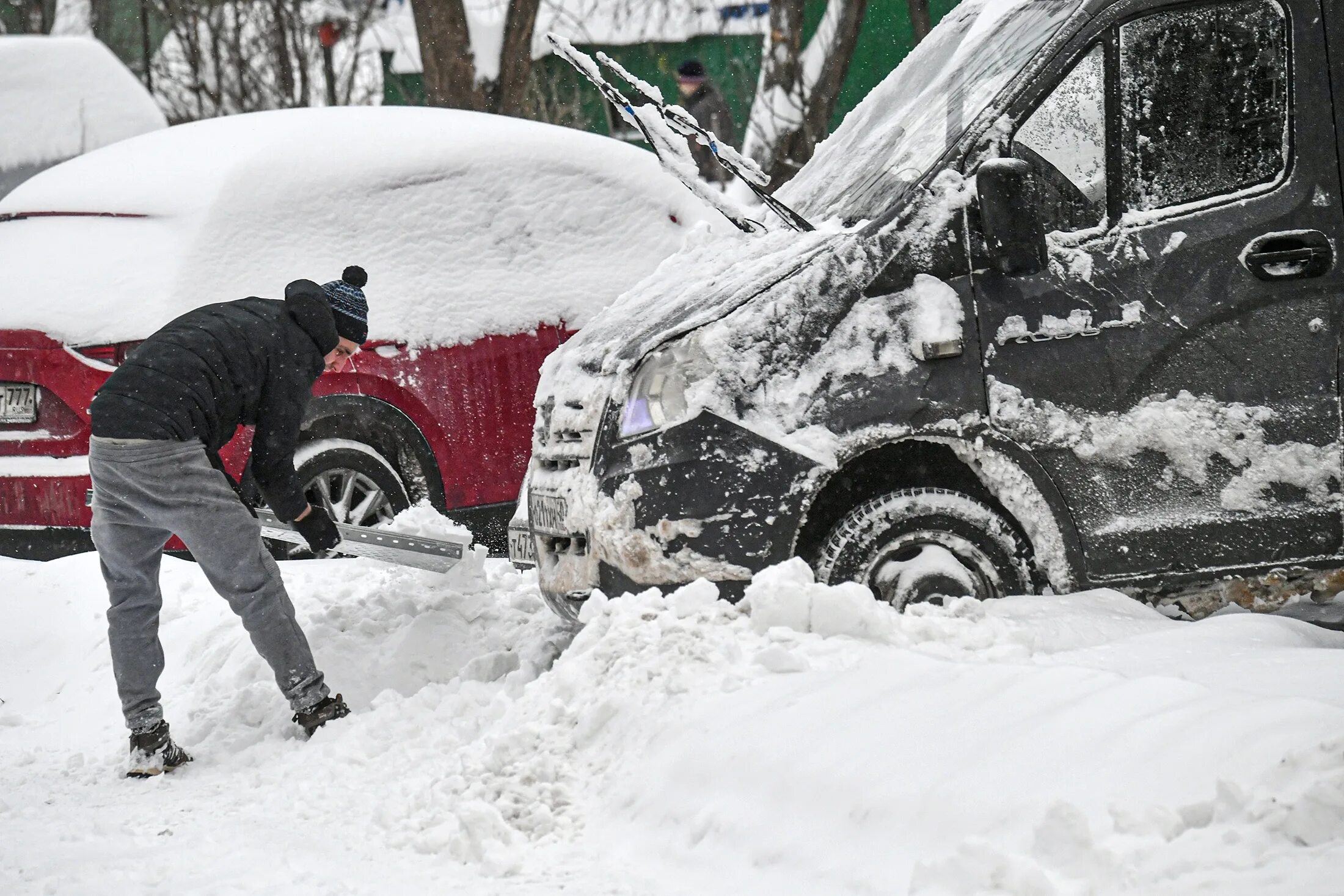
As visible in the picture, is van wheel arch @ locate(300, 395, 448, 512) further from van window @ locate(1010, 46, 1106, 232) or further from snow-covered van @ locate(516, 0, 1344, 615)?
van window @ locate(1010, 46, 1106, 232)

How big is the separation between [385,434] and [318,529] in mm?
1276

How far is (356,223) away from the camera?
561cm

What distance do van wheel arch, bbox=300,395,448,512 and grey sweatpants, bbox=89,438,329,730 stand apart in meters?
1.23

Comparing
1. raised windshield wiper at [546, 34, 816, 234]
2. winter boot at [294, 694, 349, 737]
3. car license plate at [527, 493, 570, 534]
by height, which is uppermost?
raised windshield wiper at [546, 34, 816, 234]

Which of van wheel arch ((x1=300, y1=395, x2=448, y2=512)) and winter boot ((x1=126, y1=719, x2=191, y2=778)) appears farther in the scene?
van wheel arch ((x1=300, y1=395, x2=448, y2=512))

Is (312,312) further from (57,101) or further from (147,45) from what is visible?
(147,45)

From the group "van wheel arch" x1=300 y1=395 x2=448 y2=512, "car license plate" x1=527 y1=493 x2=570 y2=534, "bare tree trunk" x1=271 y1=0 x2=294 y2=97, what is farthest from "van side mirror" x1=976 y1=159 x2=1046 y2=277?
"bare tree trunk" x1=271 y1=0 x2=294 y2=97

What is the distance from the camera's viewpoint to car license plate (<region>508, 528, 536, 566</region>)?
425 cm

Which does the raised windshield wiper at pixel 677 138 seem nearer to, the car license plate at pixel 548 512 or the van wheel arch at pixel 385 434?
the car license plate at pixel 548 512

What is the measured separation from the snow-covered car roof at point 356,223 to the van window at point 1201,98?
104 inches

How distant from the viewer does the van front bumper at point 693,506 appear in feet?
11.9

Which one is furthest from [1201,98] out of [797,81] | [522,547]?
[797,81]

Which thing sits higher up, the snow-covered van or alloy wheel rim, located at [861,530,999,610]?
the snow-covered van

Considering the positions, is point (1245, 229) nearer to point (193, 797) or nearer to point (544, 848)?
point (544, 848)
